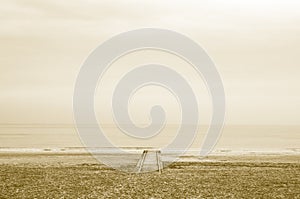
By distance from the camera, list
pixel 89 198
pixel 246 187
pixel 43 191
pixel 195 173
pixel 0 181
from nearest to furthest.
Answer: pixel 89 198, pixel 43 191, pixel 246 187, pixel 0 181, pixel 195 173

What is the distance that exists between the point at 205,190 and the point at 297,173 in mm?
12643

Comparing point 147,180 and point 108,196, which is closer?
point 108,196

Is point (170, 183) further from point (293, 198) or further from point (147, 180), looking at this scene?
point (293, 198)

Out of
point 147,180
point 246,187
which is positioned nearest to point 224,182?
point 246,187

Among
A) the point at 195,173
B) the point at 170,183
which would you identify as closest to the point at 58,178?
the point at 170,183

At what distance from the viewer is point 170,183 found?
1104 inches

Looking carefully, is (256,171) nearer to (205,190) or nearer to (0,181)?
(205,190)

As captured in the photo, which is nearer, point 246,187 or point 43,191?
point 43,191

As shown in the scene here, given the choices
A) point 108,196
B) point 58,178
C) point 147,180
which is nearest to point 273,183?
point 147,180

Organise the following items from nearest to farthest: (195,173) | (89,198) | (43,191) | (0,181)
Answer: (89,198) → (43,191) → (0,181) → (195,173)

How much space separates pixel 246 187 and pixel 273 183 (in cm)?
291

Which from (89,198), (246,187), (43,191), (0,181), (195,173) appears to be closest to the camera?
(89,198)

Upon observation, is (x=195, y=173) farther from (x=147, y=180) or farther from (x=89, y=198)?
(x=89, y=198)

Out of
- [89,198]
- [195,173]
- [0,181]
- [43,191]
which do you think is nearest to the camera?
[89,198]
